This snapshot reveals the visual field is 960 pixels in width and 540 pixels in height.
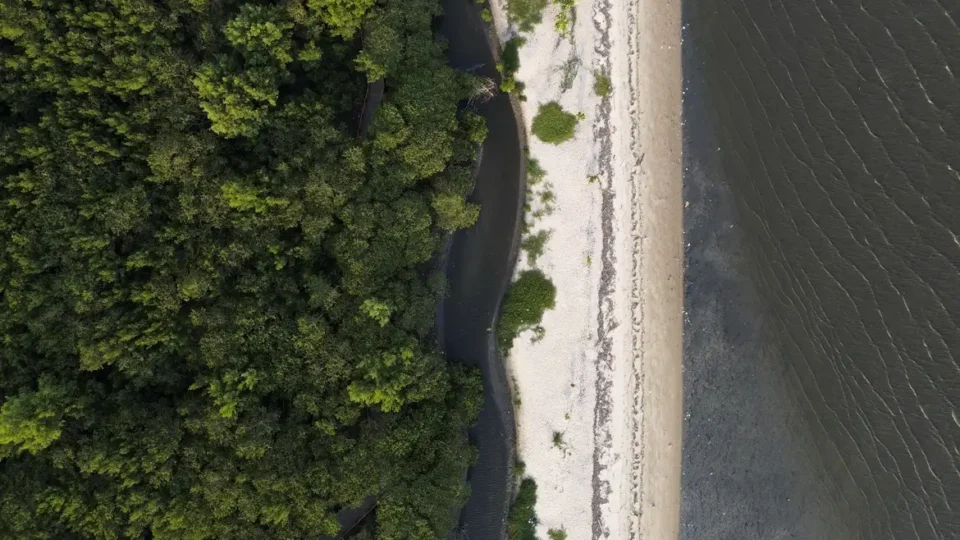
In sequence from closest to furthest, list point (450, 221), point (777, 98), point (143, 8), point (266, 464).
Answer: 1. point (143, 8)
2. point (266, 464)
3. point (450, 221)
4. point (777, 98)

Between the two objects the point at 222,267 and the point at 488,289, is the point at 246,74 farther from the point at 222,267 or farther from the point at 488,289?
the point at 488,289

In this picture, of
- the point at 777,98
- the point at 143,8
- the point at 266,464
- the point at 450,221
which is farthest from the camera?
the point at 777,98

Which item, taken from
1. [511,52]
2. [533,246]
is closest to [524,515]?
[533,246]

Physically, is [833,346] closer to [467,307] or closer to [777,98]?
[777,98]

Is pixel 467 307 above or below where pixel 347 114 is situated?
below

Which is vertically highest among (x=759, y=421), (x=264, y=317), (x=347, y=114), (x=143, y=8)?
(x=143, y=8)

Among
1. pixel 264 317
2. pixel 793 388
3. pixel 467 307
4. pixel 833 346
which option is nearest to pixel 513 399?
pixel 467 307

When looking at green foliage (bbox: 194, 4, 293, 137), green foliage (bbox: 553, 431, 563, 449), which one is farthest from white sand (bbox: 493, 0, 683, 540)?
green foliage (bbox: 194, 4, 293, 137)
